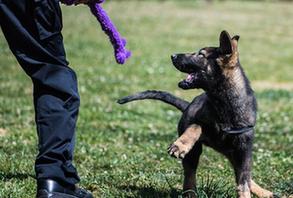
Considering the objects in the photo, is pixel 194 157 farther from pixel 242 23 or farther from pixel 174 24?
pixel 242 23

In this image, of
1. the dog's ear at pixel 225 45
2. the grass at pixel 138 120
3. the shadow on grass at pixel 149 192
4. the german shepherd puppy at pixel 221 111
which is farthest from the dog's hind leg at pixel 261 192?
the dog's ear at pixel 225 45

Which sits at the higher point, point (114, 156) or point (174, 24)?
point (114, 156)

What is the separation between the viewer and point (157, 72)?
15.6 metres

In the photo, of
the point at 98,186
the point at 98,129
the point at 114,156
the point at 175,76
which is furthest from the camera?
the point at 175,76

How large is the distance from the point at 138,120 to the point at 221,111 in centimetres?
508

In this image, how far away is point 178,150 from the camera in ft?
14.9

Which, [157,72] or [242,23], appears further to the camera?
[242,23]

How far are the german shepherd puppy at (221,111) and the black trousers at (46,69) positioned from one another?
919 mm

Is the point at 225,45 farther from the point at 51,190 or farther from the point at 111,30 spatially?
the point at 51,190

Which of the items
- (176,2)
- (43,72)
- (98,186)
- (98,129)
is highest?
(43,72)

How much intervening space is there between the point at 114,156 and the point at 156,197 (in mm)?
2032

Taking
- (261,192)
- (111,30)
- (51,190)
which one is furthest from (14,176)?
(261,192)

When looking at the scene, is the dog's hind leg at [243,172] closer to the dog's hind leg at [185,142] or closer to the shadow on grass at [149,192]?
the dog's hind leg at [185,142]

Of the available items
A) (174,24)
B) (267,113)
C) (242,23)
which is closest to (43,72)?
(267,113)
